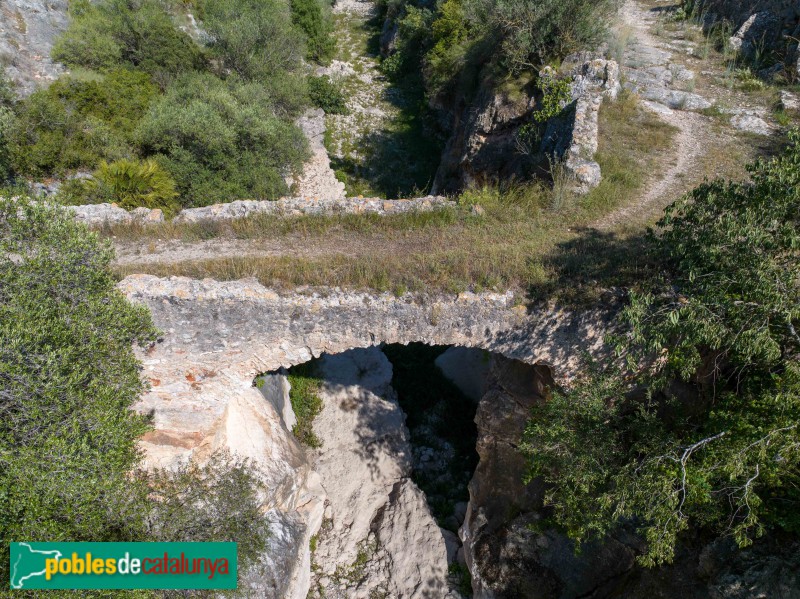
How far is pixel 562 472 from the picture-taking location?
6.49 meters

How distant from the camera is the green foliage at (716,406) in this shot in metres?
5.09

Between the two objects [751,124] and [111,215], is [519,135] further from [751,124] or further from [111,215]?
[111,215]

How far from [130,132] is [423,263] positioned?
13.1m

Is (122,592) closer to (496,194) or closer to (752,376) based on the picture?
(752,376)

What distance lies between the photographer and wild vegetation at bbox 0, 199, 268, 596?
18.0ft

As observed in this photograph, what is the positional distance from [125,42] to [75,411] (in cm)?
1931

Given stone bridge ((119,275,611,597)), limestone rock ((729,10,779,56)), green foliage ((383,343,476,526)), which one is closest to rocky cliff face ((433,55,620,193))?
stone bridge ((119,275,611,597))

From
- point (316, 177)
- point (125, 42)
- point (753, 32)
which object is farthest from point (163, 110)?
point (753, 32)

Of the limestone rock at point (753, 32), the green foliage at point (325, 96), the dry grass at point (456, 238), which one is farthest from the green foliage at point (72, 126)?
the limestone rock at point (753, 32)

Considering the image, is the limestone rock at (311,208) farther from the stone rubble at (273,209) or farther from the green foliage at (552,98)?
the green foliage at (552,98)

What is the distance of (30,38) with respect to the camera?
17828 mm

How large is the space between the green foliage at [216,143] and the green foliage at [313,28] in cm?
1191

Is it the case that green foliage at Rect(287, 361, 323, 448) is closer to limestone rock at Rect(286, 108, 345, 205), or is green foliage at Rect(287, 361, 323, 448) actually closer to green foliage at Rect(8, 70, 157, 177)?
limestone rock at Rect(286, 108, 345, 205)

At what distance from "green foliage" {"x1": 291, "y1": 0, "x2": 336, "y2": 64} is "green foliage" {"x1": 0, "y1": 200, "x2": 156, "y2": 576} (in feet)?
81.9
